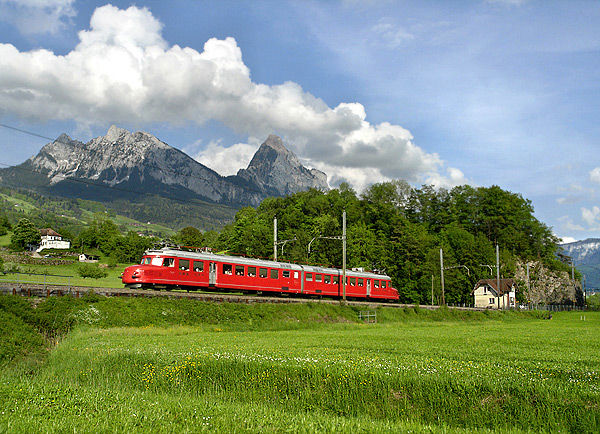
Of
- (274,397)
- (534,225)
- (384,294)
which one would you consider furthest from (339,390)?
(534,225)

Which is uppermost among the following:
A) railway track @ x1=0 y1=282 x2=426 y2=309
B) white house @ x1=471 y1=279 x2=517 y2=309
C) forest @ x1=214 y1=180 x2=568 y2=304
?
forest @ x1=214 y1=180 x2=568 y2=304

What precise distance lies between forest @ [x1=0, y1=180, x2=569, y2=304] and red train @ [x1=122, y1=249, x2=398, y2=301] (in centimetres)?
2795

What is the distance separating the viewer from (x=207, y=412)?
7906 mm

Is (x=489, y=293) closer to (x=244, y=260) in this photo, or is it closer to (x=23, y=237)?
(x=244, y=260)

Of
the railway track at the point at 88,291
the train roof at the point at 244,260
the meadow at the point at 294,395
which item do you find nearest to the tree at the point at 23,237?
the train roof at the point at 244,260

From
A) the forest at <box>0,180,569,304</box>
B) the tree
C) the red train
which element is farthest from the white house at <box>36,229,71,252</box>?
the red train

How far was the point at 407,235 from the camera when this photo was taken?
304 feet

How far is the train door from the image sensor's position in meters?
38.2

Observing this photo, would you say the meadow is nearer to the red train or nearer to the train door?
the red train

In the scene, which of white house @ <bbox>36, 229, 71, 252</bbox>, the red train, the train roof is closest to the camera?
the red train

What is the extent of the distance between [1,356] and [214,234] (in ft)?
501

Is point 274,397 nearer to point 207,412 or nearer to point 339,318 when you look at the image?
point 207,412

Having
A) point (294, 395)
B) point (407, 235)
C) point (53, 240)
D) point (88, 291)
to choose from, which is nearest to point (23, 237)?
point (53, 240)

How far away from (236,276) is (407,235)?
194 ft
